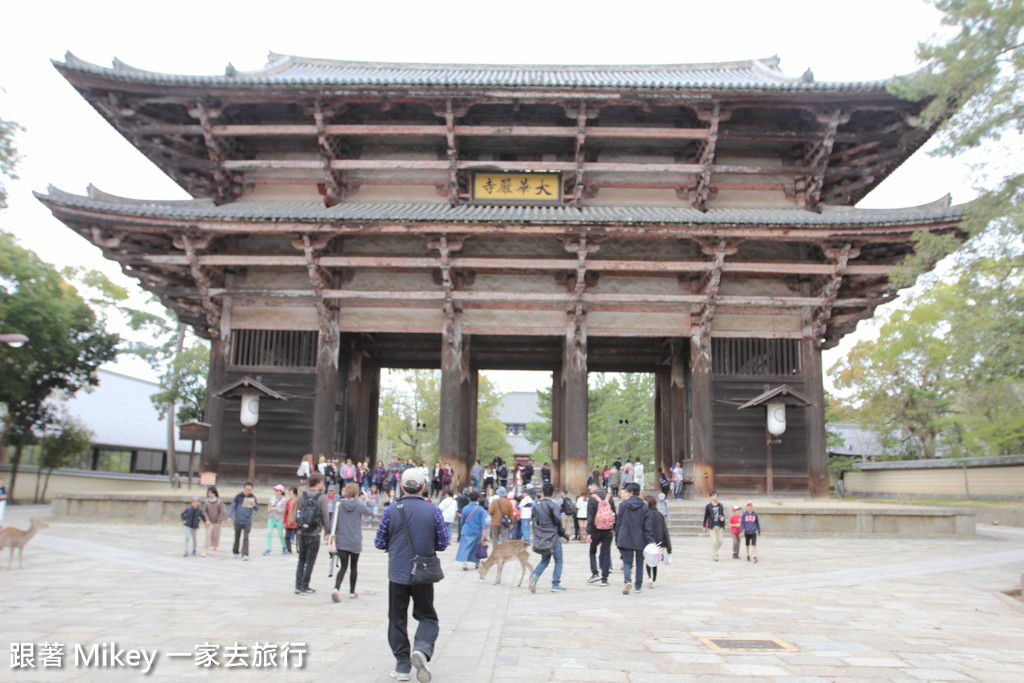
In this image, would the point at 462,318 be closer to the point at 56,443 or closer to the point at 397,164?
the point at 397,164

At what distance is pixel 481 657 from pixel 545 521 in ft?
13.7

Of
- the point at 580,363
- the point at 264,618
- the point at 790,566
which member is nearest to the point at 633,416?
the point at 580,363

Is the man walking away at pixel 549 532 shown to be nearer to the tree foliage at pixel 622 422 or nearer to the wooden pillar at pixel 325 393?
the wooden pillar at pixel 325 393

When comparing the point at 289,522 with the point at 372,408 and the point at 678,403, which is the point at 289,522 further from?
the point at 678,403

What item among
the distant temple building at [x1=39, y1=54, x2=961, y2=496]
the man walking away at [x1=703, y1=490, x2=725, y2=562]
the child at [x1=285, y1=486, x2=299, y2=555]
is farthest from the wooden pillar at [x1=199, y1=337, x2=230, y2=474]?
the man walking away at [x1=703, y1=490, x2=725, y2=562]

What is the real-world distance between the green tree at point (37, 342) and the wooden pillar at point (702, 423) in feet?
79.8

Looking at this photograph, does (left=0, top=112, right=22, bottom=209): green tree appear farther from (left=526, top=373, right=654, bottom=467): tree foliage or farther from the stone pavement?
(left=526, top=373, right=654, bottom=467): tree foliage

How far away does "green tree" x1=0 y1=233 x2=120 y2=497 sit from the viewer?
26.8 metres

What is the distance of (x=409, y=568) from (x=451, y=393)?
1399 cm

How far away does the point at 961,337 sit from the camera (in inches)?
462

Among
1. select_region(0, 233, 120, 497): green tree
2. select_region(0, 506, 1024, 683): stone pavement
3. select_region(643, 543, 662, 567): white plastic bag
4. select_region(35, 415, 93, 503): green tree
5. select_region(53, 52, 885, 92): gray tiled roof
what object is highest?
select_region(53, 52, 885, 92): gray tiled roof

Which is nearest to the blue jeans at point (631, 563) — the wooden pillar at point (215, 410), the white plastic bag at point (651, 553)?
the white plastic bag at point (651, 553)

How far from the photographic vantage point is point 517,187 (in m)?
20.4

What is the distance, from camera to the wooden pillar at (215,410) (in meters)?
19.0
